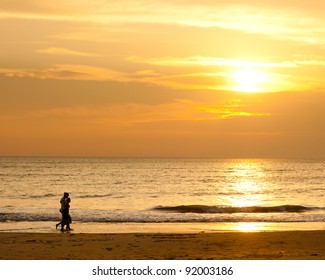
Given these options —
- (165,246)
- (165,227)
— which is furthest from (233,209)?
(165,246)

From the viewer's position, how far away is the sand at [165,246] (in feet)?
63.1

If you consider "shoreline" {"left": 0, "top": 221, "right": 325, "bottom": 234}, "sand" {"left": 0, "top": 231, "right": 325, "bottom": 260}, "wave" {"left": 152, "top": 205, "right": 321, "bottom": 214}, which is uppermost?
"wave" {"left": 152, "top": 205, "right": 321, "bottom": 214}

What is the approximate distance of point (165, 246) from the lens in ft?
71.2

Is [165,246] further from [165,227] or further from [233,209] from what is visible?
[233,209]

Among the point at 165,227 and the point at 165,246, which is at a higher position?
the point at 165,227

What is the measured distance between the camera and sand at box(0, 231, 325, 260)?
1922 centimetres

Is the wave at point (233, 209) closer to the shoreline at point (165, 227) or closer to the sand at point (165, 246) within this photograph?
the shoreline at point (165, 227)

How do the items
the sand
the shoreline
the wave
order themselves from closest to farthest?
1. the sand
2. the shoreline
3. the wave

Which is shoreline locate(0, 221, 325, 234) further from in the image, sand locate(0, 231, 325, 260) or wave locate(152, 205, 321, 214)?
wave locate(152, 205, 321, 214)

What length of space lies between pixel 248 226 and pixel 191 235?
25.4ft

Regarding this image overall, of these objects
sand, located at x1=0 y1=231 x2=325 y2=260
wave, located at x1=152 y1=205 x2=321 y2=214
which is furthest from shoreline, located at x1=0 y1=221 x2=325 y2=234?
wave, located at x1=152 y1=205 x2=321 y2=214

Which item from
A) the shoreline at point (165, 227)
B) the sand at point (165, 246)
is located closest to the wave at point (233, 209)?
the shoreline at point (165, 227)
